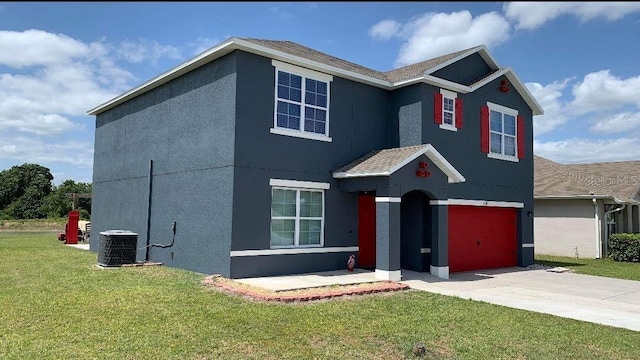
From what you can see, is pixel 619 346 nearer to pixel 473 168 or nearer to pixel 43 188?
pixel 473 168

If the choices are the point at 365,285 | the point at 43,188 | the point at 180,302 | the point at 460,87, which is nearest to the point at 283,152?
the point at 365,285

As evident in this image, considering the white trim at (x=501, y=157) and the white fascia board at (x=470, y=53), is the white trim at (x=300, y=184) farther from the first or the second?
the white trim at (x=501, y=157)

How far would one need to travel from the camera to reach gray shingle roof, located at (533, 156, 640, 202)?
881 inches

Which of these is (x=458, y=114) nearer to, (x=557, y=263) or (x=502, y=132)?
(x=502, y=132)

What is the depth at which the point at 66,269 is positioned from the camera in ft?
42.0

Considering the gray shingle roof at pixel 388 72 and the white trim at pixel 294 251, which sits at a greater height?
the gray shingle roof at pixel 388 72

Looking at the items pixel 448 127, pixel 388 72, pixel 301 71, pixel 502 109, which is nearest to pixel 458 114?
pixel 448 127

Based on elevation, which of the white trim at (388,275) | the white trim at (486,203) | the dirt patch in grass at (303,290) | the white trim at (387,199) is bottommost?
the dirt patch in grass at (303,290)

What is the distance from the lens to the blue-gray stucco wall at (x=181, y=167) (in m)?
Result: 12.1

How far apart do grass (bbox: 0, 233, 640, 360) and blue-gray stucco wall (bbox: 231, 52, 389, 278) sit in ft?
7.77

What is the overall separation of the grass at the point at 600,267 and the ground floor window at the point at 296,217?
9.27 metres

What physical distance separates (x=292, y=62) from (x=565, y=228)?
1643 centimetres

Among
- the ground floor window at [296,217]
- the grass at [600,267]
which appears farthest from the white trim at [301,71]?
the grass at [600,267]

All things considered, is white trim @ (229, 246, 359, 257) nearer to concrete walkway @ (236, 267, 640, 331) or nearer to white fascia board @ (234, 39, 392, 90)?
concrete walkway @ (236, 267, 640, 331)
